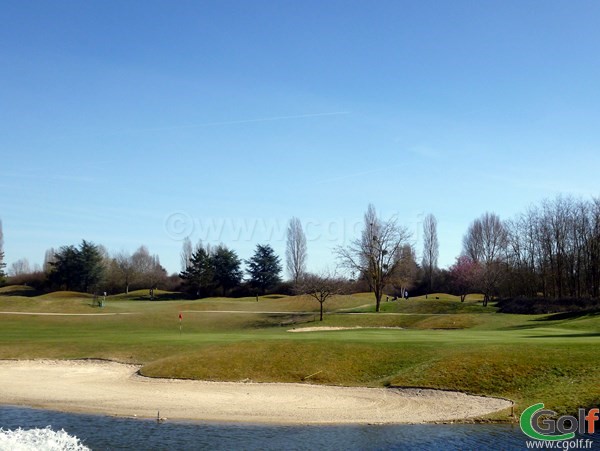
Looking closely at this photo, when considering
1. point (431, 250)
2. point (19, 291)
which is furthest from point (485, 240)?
point (19, 291)

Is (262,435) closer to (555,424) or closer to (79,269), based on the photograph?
(555,424)

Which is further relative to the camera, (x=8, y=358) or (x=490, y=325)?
(x=490, y=325)

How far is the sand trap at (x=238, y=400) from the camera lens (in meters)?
21.5

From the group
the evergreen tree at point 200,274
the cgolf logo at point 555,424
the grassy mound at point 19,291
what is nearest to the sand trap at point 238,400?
the cgolf logo at point 555,424

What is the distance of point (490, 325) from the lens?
170 feet

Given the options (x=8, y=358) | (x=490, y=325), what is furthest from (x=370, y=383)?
(x=490, y=325)

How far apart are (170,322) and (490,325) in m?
28.9

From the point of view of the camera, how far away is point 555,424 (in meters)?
19.6

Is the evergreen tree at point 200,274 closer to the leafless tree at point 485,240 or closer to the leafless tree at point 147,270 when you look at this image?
the leafless tree at point 147,270

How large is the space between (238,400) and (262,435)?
5.27 m

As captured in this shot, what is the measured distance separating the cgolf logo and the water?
52 cm

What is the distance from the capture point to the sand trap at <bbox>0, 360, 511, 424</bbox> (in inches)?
847

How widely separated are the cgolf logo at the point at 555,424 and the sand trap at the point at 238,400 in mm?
1518

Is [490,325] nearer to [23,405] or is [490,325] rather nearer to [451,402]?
[451,402]
